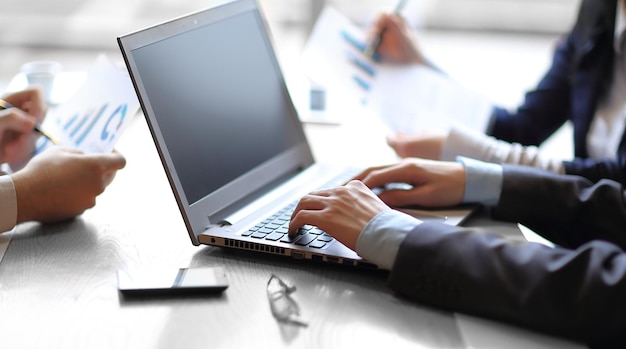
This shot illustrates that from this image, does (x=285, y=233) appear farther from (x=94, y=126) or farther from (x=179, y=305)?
(x=94, y=126)

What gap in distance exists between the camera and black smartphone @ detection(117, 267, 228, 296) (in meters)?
0.85

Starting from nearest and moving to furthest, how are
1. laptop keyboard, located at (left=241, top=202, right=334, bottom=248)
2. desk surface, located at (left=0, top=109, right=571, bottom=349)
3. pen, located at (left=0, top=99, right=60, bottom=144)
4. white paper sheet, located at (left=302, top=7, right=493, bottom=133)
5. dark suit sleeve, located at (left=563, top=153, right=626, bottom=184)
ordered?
desk surface, located at (left=0, top=109, right=571, bottom=349), laptop keyboard, located at (left=241, top=202, right=334, bottom=248), pen, located at (left=0, top=99, right=60, bottom=144), dark suit sleeve, located at (left=563, top=153, right=626, bottom=184), white paper sheet, located at (left=302, top=7, right=493, bottom=133)

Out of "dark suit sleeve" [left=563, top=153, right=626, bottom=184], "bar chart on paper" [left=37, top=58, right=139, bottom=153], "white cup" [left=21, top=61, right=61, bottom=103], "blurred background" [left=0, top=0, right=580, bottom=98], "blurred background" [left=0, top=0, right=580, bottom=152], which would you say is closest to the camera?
"bar chart on paper" [left=37, top=58, right=139, bottom=153]

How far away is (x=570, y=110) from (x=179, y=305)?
108cm

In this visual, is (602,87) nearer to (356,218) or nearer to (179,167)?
(356,218)

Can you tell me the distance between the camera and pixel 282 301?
33.0 inches

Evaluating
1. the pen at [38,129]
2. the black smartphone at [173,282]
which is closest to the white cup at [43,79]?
the pen at [38,129]

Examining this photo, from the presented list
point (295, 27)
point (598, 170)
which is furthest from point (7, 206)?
point (295, 27)

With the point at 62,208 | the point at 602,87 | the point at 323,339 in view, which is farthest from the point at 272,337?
the point at 602,87

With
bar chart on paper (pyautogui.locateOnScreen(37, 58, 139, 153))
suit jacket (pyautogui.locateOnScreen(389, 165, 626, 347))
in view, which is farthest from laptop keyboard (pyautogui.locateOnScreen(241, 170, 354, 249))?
bar chart on paper (pyautogui.locateOnScreen(37, 58, 139, 153))

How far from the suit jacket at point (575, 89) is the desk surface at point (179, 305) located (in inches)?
20.6

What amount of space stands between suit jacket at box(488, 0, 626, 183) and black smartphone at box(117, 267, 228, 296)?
807 mm

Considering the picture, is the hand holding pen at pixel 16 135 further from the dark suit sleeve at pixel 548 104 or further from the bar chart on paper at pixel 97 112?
the dark suit sleeve at pixel 548 104

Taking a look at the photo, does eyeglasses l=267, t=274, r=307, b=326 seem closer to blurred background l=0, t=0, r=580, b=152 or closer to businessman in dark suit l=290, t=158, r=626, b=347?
businessman in dark suit l=290, t=158, r=626, b=347
